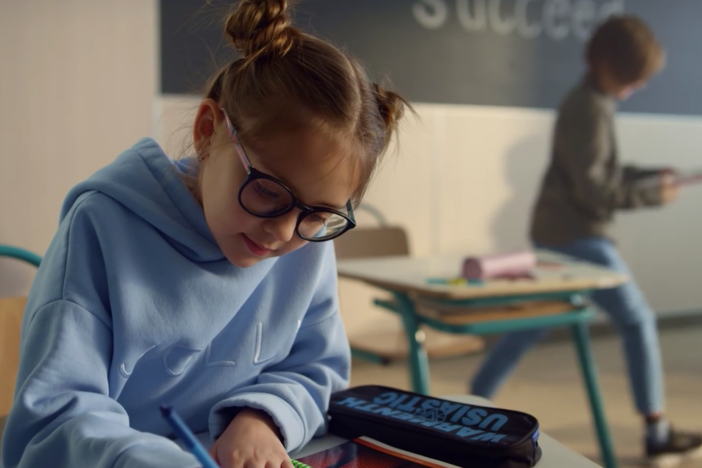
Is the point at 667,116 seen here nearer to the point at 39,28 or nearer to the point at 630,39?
the point at 630,39

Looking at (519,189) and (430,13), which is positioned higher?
(430,13)

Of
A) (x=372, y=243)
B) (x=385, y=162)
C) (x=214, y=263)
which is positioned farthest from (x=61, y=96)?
(x=214, y=263)

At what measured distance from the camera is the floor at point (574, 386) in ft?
8.76

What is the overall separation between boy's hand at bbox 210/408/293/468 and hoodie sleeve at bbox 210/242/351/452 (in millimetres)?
12

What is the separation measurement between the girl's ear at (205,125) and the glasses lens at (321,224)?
139 mm

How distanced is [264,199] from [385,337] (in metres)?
1.76

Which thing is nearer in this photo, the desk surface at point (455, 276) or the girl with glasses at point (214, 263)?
the girl with glasses at point (214, 263)

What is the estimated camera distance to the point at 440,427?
2.42ft

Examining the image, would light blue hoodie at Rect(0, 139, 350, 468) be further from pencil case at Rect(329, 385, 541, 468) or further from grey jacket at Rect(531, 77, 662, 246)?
grey jacket at Rect(531, 77, 662, 246)

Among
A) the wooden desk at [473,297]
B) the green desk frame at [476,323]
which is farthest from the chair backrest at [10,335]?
the green desk frame at [476,323]

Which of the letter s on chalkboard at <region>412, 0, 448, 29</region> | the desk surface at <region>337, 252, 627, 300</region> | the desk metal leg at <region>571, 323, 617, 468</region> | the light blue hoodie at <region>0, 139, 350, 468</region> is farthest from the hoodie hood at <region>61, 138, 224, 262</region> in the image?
the letter s on chalkboard at <region>412, 0, 448, 29</region>

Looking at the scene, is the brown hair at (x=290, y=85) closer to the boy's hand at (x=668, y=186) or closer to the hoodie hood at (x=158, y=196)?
the hoodie hood at (x=158, y=196)

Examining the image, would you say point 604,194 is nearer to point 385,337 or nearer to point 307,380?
point 385,337

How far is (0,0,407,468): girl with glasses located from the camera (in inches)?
26.1
